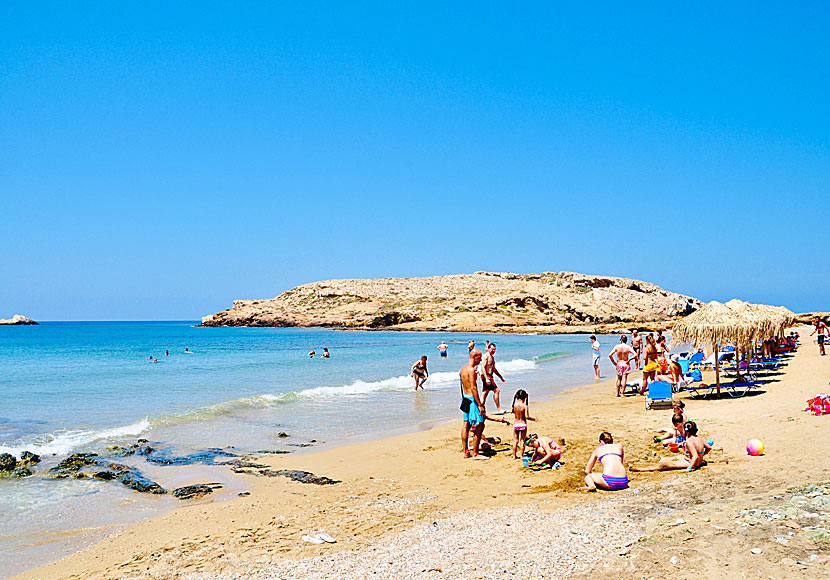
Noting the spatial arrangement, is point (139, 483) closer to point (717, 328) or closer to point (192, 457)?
point (192, 457)

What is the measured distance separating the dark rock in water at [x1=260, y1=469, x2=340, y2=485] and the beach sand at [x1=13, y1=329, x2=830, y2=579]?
18cm

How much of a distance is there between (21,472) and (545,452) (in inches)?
309

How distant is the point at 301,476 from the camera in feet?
28.1

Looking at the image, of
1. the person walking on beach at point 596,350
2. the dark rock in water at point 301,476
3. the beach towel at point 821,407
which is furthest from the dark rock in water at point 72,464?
the person walking on beach at point 596,350

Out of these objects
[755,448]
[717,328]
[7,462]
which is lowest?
[7,462]

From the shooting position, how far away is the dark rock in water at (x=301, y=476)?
27.0 feet

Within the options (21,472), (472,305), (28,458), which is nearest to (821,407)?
(21,472)

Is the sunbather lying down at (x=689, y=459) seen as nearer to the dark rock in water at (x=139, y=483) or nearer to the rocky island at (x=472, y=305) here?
the dark rock in water at (x=139, y=483)

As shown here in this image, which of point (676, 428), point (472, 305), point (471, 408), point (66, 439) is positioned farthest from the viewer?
point (472, 305)

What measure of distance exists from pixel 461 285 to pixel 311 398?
8363cm

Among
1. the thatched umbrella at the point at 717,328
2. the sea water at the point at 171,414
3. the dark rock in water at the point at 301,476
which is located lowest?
the sea water at the point at 171,414

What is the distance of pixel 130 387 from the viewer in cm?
2177

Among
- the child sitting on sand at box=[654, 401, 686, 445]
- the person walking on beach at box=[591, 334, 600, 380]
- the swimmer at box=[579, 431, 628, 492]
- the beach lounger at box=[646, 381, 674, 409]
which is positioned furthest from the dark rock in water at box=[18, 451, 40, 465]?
the person walking on beach at box=[591, 334, 600, 380]

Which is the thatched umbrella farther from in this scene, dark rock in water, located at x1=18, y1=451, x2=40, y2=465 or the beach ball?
dark rock in water, located at x1=18, y1=451, x2=40, y2=465
